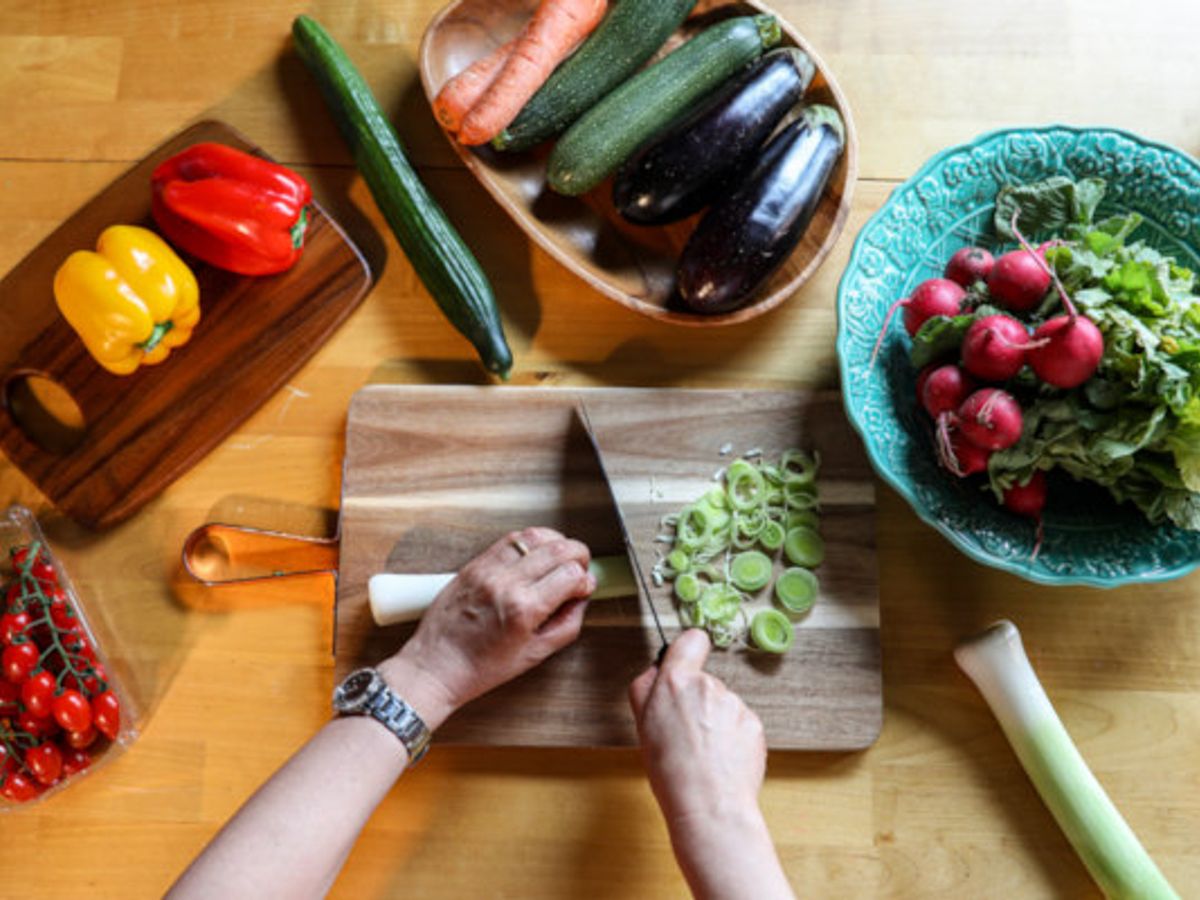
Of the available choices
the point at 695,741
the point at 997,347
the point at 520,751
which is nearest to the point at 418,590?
the point at 520,751

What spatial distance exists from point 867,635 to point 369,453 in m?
0.67

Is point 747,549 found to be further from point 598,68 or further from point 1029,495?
point 598,68

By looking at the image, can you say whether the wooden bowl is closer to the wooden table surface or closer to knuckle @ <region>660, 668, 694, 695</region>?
the wooden table surface

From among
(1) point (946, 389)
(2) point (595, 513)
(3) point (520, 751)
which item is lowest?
(3) point (520, 751)

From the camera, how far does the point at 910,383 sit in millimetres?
1206

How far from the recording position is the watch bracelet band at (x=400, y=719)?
3.78 ft

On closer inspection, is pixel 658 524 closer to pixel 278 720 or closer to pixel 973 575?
pixel 973 575

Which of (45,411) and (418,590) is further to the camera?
(45,411)

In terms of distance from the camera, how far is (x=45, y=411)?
1355 millimetres

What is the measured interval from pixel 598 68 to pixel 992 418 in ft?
2.21

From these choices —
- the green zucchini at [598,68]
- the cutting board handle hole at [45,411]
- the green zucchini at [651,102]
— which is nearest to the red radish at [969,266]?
the green zucchini at [651,102]

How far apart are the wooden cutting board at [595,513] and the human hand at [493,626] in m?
0.05

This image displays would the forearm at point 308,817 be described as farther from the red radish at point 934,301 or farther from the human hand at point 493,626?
the red radish at point 934,301

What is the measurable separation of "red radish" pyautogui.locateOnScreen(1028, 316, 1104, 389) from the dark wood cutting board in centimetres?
84
